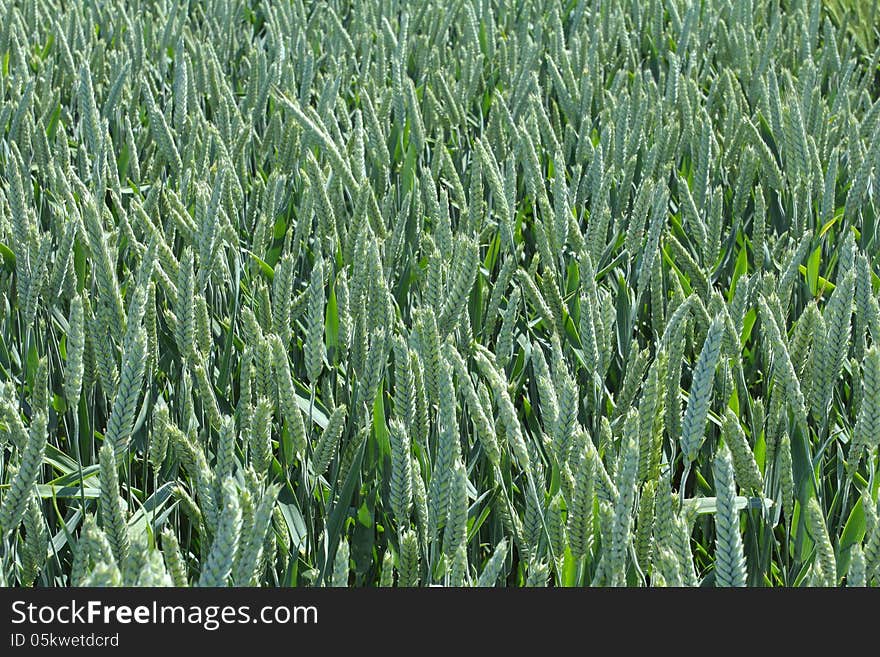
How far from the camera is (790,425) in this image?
1062mm

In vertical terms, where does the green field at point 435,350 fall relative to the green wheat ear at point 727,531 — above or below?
above

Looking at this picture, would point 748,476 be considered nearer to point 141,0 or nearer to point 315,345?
point 315,345

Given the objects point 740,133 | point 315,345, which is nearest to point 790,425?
point 315,345

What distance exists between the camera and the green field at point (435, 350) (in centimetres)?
83

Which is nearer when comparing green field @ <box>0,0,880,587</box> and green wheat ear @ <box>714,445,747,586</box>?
green wheat ear @ <box>714,445,747,586</box>

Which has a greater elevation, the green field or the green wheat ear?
the green field

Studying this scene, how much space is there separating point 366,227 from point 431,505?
0.44 metres

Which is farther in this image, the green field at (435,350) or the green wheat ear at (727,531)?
the green field at (435,350)

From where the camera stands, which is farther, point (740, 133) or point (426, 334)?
point (740, 133)

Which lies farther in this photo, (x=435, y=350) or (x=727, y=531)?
(x=435, y=350)

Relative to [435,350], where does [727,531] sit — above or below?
Result: below

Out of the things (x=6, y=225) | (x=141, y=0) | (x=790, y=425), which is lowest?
(x=790, y=425)

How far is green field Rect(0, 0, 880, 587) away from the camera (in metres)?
0.83

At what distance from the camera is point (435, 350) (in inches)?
37.4
